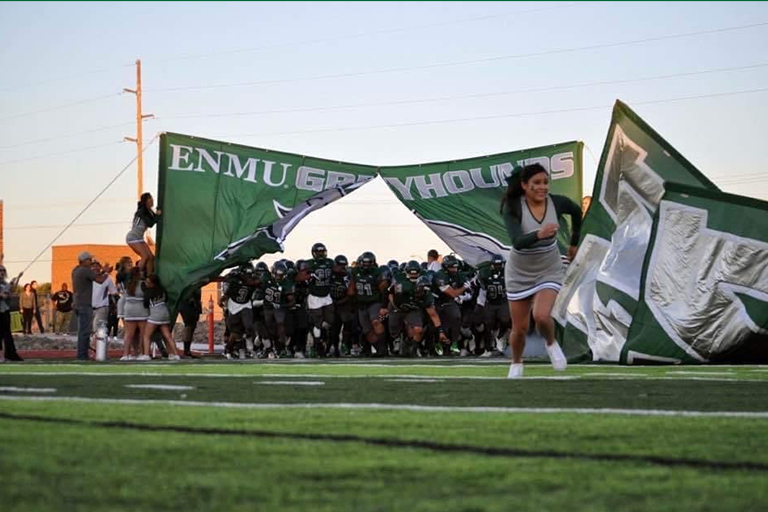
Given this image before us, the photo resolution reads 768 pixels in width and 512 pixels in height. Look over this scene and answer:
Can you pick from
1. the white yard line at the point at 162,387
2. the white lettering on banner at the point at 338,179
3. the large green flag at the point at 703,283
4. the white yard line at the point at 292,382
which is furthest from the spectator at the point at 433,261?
the white yard line at the point at 162,387

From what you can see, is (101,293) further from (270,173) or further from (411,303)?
(411,303)

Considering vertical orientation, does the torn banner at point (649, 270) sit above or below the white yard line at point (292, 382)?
above

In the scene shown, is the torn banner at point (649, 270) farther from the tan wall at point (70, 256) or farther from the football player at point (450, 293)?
the tan wall at point (70, 256)

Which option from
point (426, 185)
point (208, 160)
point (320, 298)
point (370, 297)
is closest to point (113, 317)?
point (320, 298)

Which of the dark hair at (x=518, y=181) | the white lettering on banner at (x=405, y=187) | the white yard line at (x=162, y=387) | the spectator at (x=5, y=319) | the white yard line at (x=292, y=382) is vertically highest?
the white lettering on banner at (x=405, y=187)

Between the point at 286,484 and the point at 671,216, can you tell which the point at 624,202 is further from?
the point at 286,484

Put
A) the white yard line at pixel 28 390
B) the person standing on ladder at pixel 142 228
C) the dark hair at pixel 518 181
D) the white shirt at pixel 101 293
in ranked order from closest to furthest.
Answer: the white yard line at pixel 28 390
the dark hair at pixel 518 181
the person standing on ladder at pixel 142 228
the white shirt at pixel 101 293

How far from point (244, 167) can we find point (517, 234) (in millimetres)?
11478

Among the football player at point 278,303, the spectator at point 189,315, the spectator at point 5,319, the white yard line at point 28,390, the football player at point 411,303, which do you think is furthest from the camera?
the football player at point 278,303

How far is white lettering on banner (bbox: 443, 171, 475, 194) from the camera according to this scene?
69.9 feet

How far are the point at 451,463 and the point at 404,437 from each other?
0.79m

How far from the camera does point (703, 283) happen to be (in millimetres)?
14172

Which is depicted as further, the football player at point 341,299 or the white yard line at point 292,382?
the football player at point 341,299

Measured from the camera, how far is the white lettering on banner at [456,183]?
21.3m
